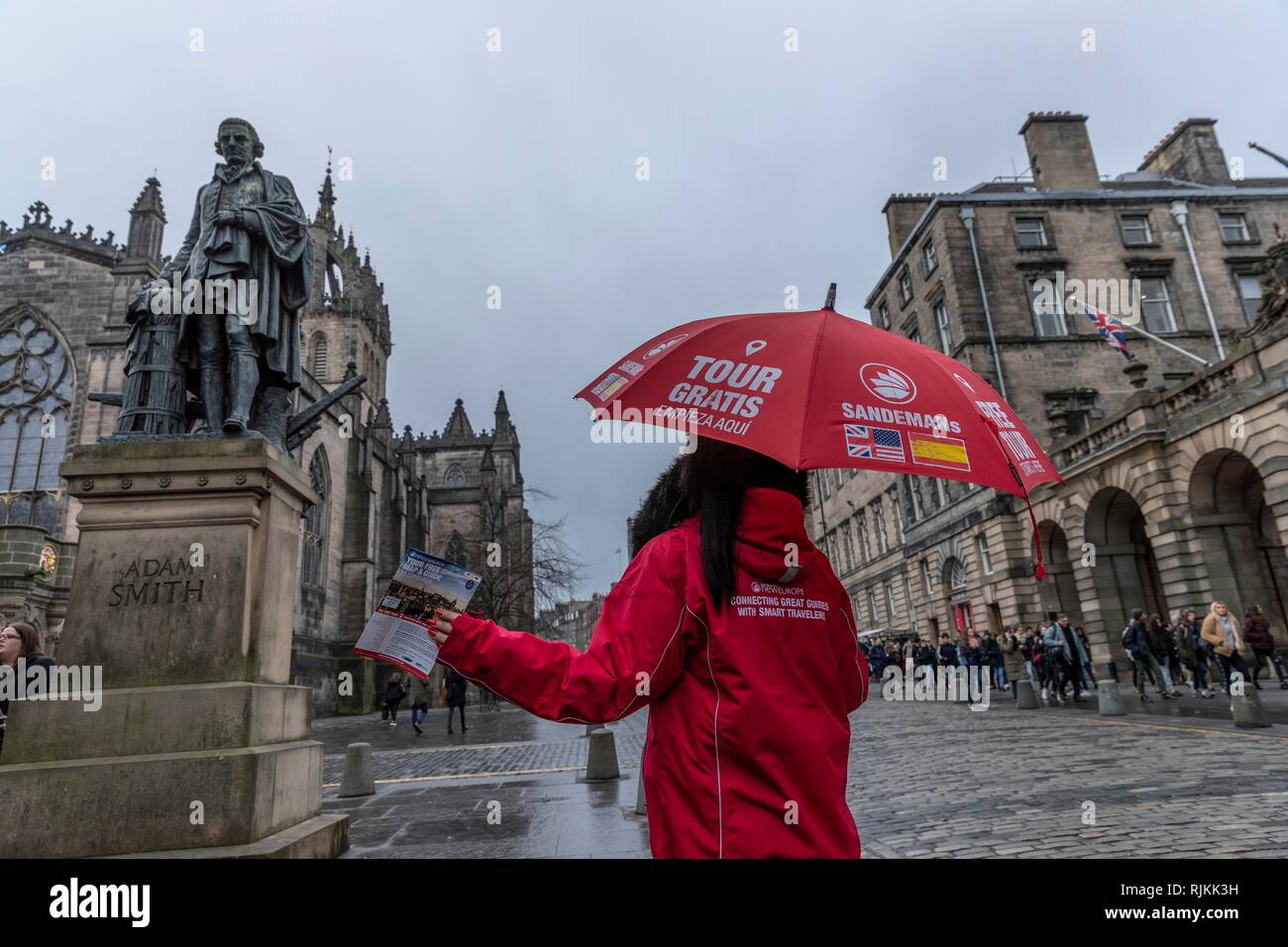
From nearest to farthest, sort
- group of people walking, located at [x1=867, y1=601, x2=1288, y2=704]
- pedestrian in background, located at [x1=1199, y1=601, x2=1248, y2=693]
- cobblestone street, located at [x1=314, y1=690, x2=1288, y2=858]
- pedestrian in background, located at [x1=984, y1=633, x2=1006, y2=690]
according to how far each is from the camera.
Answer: cobblestone street, located at [x1=314, y1=690, x2=1288, y2=858], pedestrian in background, located at [x1=1199, y1=601, x2=1248, y2=693], group of people walking, located at [x1=867, y1=601, x2=1288, y2=704], pedestrian in background, located at [x1=984, y1=633, x2=1006, y2=690]

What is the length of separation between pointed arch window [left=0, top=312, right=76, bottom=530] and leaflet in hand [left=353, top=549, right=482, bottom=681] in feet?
113

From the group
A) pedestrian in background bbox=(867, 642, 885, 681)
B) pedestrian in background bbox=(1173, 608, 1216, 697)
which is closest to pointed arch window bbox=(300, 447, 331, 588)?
pedestrian in background bbox=(867, 642, 885, 681)

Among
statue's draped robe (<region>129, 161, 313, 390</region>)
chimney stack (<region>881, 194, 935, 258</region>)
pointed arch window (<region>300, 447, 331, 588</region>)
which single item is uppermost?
chimney stack (<region>881, 194, 935, 258</region>)

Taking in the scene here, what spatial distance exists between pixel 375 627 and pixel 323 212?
59298mm

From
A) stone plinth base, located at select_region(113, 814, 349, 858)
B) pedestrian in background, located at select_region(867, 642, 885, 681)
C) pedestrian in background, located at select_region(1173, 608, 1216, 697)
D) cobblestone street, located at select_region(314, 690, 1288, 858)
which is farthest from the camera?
pedestrian in background, located at select_region(867, 642, 885, 681)

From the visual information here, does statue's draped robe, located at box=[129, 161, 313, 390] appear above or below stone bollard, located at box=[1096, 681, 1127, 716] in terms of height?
above

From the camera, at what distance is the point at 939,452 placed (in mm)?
2365

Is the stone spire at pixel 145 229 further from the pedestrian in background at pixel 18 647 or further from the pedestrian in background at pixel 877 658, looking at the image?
the pedestrian in background at pixel 877 658

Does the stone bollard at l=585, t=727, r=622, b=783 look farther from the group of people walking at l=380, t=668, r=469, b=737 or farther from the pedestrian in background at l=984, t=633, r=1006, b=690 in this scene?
the pedestrian in background at l=984, t=633, r=1006, b=690

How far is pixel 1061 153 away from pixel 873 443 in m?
38.6

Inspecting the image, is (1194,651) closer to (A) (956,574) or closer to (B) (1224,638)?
(B) (1224,638)

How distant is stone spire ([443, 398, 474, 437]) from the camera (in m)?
68.4

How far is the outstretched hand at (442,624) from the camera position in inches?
73.2
